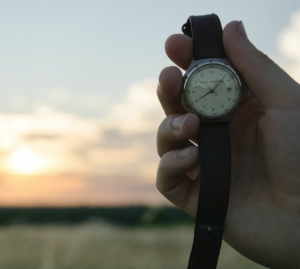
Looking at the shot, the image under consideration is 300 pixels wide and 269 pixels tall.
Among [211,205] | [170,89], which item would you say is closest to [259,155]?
[211,205]

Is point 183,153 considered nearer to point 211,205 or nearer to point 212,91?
point 211,205

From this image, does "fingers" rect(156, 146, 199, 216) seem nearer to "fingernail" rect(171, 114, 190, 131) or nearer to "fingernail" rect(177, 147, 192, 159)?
"fingernail" rect(177, 147, 192, 159)

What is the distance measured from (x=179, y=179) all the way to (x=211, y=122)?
553 mm

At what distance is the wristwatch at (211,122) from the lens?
147 inches

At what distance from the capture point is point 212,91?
3.81m

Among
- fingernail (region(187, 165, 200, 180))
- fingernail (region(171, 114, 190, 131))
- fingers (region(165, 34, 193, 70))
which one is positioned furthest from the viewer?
fingernail (region(187, 165, 200, 180))

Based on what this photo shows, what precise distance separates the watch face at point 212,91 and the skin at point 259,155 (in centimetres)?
11

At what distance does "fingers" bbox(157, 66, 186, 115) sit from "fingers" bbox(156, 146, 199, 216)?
44 centimetres

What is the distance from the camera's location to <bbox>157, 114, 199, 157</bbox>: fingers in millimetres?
3596

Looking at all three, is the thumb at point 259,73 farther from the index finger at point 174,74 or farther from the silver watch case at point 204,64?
the index finger at point 174,74

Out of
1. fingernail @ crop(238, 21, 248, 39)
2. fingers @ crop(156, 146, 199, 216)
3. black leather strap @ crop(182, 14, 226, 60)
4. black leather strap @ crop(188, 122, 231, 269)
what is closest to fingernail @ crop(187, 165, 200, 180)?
fingers @ crop(156, 146, 199, 216)

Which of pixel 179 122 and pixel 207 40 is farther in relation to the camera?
pixel 207 40

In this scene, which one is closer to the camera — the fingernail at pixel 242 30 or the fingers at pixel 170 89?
the fingers at pixel 170 89

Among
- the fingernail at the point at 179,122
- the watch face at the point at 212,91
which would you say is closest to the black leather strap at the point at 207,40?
the watch face at the point at 212,91
